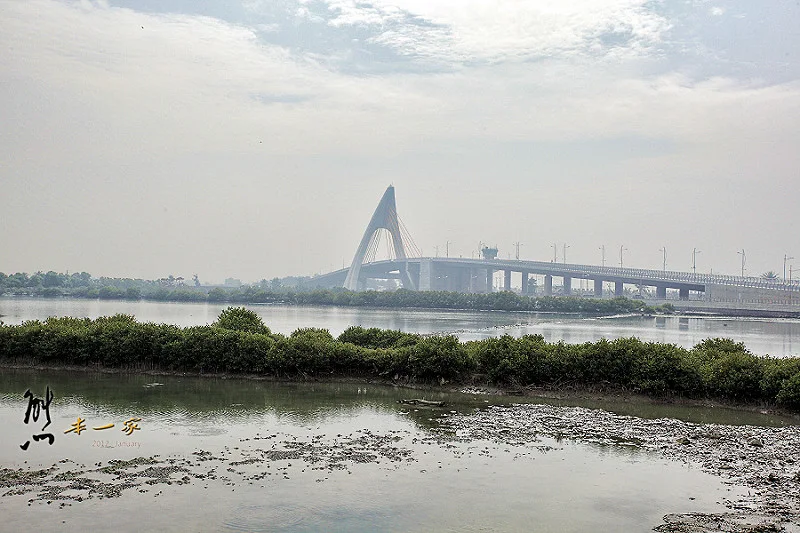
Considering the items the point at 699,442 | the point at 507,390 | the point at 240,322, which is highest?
the point at 240,322

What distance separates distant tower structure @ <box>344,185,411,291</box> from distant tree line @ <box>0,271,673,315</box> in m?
11.3

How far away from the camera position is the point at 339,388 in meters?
20.9

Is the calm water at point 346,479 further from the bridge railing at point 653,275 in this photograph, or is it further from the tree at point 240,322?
the bridge railing at point 653,275

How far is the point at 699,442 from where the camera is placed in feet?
48.0

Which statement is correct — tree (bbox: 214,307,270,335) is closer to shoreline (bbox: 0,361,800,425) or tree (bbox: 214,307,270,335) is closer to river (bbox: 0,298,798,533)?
shoreline (bbox: 0,361,800,425)

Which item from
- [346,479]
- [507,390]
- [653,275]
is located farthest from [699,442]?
[653,275]

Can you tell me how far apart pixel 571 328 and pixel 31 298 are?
7103cm

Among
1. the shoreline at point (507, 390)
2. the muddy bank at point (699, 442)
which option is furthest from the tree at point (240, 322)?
the muddy bank at point (699, 442)

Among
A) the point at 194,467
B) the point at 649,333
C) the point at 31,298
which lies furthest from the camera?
the point at 31,298

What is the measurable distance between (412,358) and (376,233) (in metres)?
86.2

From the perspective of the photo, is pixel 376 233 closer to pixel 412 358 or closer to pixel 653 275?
pixel 653 275

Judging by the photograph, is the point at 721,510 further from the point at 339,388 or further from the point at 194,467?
the point at 339,388

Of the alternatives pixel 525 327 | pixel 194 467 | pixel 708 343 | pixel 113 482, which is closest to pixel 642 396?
pixel 708 343

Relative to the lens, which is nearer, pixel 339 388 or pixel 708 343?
pixel 339 388
